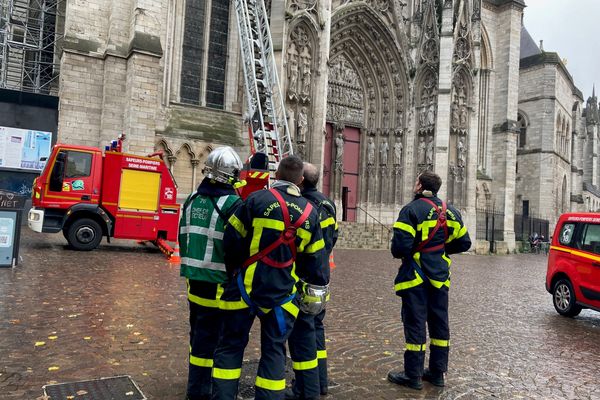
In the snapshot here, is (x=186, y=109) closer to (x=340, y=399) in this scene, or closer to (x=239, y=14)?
(x=239, y=14)

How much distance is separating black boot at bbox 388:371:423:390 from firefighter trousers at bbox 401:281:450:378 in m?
0.04

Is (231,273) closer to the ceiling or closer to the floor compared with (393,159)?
closer to the floor

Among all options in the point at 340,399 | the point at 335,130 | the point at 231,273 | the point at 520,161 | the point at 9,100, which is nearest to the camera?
the point at 231,273

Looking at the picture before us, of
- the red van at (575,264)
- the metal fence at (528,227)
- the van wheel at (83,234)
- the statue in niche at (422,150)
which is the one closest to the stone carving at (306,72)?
the statue in niche at (422,150)

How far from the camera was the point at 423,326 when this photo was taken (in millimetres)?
3957

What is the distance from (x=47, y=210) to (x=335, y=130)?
14.1m

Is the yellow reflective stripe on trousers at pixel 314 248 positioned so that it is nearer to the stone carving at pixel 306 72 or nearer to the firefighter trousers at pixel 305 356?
the firefighter trousers at pixel 305 356

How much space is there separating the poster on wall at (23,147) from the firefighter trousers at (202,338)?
14505 mm

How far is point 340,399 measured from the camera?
3.58m

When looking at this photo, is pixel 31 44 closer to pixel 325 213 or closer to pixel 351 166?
pixel 351 166

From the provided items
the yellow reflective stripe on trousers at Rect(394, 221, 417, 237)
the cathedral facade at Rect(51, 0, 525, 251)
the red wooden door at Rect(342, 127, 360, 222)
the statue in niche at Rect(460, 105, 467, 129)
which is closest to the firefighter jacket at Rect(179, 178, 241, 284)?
the yellow reflective stripe on trousers at Rect(394, 221, 417, 237)

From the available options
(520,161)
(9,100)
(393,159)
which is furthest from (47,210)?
(520,161)

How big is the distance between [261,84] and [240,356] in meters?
14.4

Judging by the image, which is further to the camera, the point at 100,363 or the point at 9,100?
the point at 9,100
